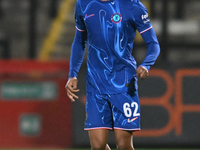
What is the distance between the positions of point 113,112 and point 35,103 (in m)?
3.57

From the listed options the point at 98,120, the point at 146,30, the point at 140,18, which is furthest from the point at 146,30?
the point at 98,120

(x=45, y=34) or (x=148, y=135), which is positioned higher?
(x=45, y=34)

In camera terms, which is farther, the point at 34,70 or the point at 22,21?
the point at 22,21

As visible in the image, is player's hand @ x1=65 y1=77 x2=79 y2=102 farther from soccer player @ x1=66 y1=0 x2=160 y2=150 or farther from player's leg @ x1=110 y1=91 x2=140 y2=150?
player's leg @ x1=110 y1=91 x2=140 y2=150

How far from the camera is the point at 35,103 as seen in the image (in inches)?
293

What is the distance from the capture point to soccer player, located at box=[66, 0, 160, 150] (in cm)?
398

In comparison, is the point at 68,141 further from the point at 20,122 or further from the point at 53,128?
the point at 20,122

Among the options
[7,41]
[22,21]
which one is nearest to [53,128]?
[7,41]

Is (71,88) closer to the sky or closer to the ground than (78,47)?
closer to the ground

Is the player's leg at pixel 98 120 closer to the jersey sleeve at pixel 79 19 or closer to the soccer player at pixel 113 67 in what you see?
the soccer player at pixel 113 67

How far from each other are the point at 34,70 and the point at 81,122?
102cm

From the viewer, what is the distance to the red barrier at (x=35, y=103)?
7.31 meters

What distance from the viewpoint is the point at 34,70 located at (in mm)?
7461

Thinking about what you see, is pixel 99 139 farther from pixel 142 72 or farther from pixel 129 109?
pixel 142 72
